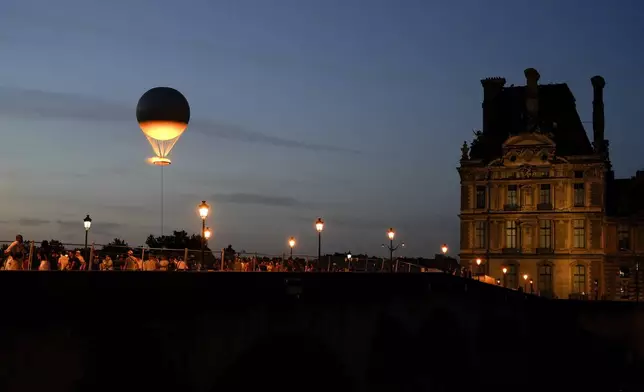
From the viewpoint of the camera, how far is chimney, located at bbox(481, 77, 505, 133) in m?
109

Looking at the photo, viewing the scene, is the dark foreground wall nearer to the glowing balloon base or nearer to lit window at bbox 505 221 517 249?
the glowing balloon base

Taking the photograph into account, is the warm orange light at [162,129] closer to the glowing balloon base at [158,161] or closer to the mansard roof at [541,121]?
the glowing balloon base at [158,161]

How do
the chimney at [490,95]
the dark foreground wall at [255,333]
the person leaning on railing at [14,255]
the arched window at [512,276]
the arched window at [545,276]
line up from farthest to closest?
the chimney at [490,95], the arched window at [512,276], the arched window at [545,276], the person leaning on railing at [14,255], the dark foreground wall at [255,333]

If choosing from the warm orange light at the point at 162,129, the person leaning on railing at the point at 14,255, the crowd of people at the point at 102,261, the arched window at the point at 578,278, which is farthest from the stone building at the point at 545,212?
the person leaning on railing at the point at 14,255

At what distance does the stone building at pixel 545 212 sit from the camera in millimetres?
101188

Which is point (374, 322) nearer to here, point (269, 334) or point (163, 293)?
point (269, 334)

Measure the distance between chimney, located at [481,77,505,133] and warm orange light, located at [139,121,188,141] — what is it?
3000 inches

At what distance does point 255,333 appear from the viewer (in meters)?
35.3

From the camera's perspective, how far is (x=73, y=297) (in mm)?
28062

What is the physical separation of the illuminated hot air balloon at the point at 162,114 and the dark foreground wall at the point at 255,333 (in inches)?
201

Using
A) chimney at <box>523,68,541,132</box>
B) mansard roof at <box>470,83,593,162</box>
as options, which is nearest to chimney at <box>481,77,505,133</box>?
mansard roof at <box>470,83,593,162</box>

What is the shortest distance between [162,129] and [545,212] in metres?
71.6

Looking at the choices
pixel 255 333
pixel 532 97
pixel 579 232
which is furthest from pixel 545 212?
pixel 255 333

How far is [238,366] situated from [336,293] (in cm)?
852
